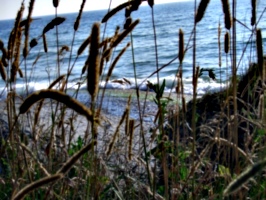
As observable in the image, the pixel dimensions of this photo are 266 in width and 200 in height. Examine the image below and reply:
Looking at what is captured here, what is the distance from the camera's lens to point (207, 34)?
24688 mm

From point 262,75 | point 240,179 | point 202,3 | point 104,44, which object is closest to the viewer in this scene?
point 240,179

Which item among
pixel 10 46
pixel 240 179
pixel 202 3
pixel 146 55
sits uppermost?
pixel 202 3

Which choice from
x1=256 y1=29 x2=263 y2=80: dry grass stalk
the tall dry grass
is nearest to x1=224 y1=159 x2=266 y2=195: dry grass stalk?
the tall dry grass

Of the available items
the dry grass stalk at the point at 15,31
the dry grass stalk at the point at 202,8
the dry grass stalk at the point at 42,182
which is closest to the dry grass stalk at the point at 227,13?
the dry grass stalk at the point at 202,8

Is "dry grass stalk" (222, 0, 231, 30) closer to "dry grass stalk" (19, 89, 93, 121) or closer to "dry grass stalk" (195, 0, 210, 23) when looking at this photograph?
"dry grass stalk" (195, 0, 210, 23)

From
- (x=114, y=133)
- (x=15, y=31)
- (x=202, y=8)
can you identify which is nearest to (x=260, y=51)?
(x=202, y=8)

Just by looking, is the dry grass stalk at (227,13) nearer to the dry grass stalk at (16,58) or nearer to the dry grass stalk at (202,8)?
the dry grass stalk at (202,8)

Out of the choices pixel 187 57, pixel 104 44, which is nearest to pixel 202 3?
pixel 104 44

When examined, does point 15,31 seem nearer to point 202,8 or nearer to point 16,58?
point 16,58

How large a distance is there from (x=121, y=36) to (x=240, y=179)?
1.01 meters

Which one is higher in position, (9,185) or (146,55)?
(9,185)

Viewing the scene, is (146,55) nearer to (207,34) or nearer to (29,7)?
(207,34)

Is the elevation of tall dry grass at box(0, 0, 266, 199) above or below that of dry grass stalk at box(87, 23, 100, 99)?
below

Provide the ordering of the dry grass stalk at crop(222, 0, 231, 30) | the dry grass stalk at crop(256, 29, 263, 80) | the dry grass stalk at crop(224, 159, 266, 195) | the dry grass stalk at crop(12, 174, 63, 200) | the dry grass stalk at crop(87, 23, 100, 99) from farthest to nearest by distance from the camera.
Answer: the dry grass stalk at crop(222, 0, 231, 30), the dry grass stalk at crop(256, 29, 263, 80), the dry grass stalk at crop(87, 23, 100, 99), the dry grass stalk at crop(12, 174, 63, 200), the dry grass stalk at crop(224, 159, 266, 195)
